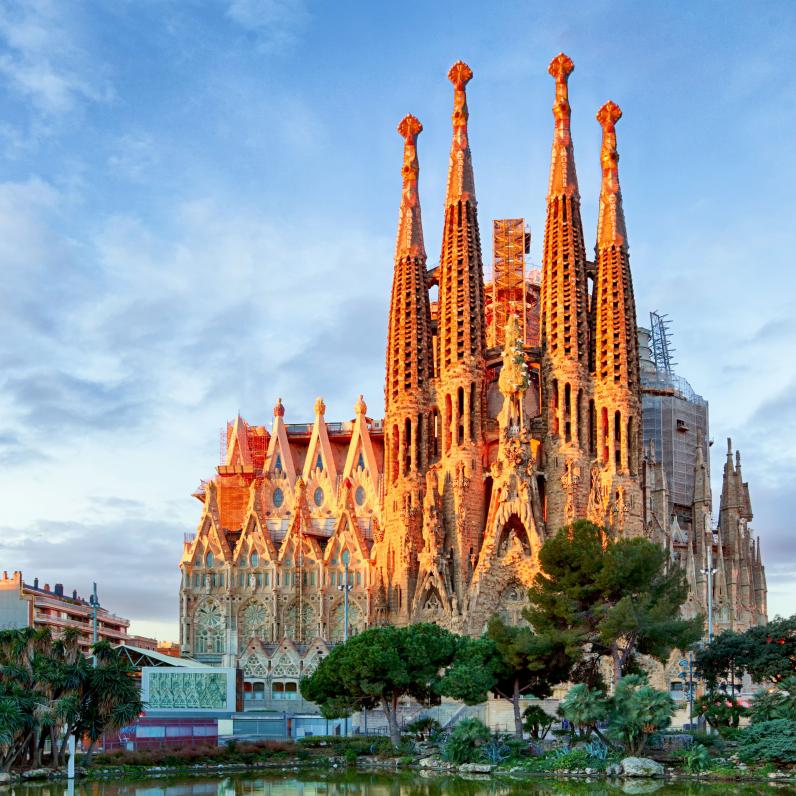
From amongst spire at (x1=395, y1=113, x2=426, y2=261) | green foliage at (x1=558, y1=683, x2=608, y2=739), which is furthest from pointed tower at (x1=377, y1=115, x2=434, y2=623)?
green foliage at (x1=558, y1=683, x2=608, y2=739)

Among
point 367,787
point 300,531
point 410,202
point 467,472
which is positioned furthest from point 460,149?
point 367,787

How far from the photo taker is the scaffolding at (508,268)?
8325 cm

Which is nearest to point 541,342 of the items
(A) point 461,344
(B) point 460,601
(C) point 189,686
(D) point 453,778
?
(A) point 461,344

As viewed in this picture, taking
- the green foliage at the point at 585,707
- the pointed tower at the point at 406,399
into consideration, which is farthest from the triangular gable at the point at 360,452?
the green foliage at the point at 585,707

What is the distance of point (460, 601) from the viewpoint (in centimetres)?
7025

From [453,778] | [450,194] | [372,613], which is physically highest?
[450,194]

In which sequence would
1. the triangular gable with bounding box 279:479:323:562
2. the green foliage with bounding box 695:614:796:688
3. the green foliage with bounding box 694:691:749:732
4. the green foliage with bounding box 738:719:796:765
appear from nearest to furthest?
1. the green foliage with bounding box 738:719:796:765
2. the green foliage with bounding box 694:691:749:732
3. the green foliage with bounding box 695:614:796:688
4. the triangular gable with bounding box 279:479:323:562

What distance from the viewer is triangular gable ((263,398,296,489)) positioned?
85.7m

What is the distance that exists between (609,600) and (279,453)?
4234 centimetres

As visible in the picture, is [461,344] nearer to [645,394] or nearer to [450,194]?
[450,194]

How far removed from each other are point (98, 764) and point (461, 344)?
3826cm

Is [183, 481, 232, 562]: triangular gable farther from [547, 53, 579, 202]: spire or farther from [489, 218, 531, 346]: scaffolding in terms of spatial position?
[547, 53, 579, 202]: spire

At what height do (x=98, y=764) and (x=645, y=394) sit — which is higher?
(x=645, y=394)

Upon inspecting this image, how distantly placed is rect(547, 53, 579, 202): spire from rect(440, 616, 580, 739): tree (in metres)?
34.7
